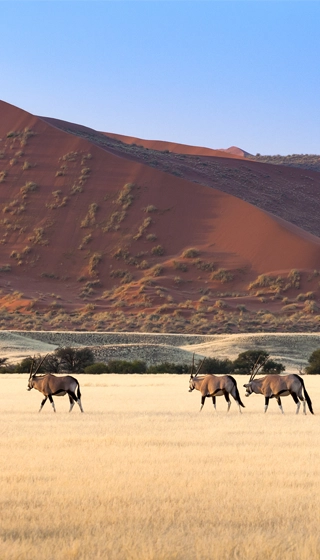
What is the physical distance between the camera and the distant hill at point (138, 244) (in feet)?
218

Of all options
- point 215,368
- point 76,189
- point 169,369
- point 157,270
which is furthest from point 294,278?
point 215,368

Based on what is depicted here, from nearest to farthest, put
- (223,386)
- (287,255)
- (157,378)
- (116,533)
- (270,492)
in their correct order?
1. (116,533)
2. (270,492)
3. (223,386)
4. (157,378)
5. (287,255)

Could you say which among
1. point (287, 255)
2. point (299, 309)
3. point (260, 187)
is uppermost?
point (260, 187)

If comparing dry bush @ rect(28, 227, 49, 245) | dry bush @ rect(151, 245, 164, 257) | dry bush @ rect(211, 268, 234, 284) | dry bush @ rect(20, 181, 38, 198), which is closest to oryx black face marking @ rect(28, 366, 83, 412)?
dry bush @ rect(211, 268, 234, 284)

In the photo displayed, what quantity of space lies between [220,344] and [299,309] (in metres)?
17.2

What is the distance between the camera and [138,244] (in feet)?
261

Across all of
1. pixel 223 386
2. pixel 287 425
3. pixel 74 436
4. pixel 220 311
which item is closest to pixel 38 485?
pixel 74 436

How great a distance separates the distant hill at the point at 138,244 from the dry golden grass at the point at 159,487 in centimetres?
4741

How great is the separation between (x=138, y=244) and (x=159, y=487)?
70783 millimetres

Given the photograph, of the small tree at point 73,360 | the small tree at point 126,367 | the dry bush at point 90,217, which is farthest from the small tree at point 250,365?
the dry bush at point 90,217

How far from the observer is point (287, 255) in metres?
76.6

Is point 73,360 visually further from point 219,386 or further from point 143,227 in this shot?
point 143,227

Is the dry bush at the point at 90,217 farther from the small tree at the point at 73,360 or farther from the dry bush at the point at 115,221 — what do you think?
the small tree at the point at 73,360

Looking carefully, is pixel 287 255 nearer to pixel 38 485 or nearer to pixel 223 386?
pixel 223 386
